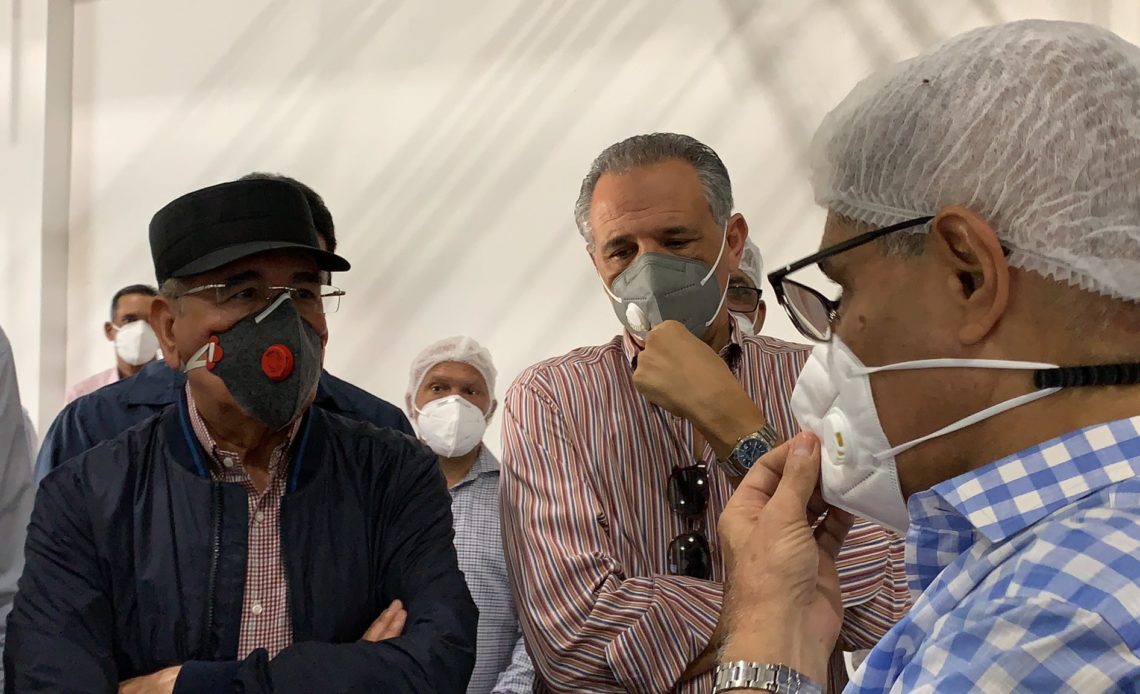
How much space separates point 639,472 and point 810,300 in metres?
0.85

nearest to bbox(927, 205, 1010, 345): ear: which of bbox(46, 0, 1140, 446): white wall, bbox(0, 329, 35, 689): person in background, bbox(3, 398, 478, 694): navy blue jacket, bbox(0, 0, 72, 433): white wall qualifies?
bbox(3, 398, 478, 694): navy blue jacket

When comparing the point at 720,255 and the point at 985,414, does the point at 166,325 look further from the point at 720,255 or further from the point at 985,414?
the point at 985,414

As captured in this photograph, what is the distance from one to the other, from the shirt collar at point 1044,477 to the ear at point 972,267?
0.13m

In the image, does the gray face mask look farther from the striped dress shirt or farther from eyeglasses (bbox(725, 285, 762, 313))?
eyeglasses (bbox(725, 285, 762, 313))

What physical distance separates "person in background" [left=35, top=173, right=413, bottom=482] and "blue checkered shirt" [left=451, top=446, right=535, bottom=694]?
67 centimetres

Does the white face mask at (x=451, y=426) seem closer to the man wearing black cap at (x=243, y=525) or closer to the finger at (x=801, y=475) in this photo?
the man wearing black cap at (x=243, y=525)

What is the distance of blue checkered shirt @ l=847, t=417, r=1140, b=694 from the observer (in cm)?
87

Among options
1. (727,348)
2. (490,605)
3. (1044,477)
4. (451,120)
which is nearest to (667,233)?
(727,348)

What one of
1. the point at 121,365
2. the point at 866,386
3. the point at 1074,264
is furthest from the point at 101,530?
the point at 121,365

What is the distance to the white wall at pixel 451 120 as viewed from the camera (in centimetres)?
514

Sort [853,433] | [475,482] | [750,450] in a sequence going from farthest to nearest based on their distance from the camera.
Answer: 1. [475,482]
2. [750,450]
3. [853,433]

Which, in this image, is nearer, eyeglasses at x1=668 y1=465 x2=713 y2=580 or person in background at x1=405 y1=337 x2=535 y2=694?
eyeglasses at x1=668 y1=465 x2=713 y2=580

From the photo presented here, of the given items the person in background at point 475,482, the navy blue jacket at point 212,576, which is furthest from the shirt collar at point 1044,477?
the person in background at point 475,482

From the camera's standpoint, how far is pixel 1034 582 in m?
0.92
